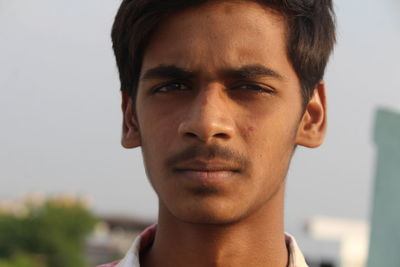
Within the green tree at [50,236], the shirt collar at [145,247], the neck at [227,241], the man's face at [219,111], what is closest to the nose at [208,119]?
the man's face at [219,111]

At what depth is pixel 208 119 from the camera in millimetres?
2762

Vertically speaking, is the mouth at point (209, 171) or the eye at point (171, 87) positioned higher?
the eye at point (171, 87)

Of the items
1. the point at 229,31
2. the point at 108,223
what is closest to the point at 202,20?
the point at 229,31

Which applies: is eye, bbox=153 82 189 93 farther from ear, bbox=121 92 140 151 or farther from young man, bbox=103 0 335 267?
ear, bbox=121 92 140 151

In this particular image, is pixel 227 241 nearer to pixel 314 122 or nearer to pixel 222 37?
pixel 314 122

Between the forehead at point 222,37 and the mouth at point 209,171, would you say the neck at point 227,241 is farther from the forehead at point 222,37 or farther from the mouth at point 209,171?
the forehead at point 222,37

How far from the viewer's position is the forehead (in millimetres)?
2865

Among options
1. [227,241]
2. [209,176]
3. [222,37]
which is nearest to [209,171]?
[209,176]

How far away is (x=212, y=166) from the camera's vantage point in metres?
2.78

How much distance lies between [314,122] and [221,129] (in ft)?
1.52

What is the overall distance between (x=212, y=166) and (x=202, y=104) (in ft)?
0.66

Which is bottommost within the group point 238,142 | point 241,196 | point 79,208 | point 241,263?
point 79,208

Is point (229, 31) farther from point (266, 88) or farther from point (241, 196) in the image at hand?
point (241, 196)

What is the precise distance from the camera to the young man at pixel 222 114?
280 cm
